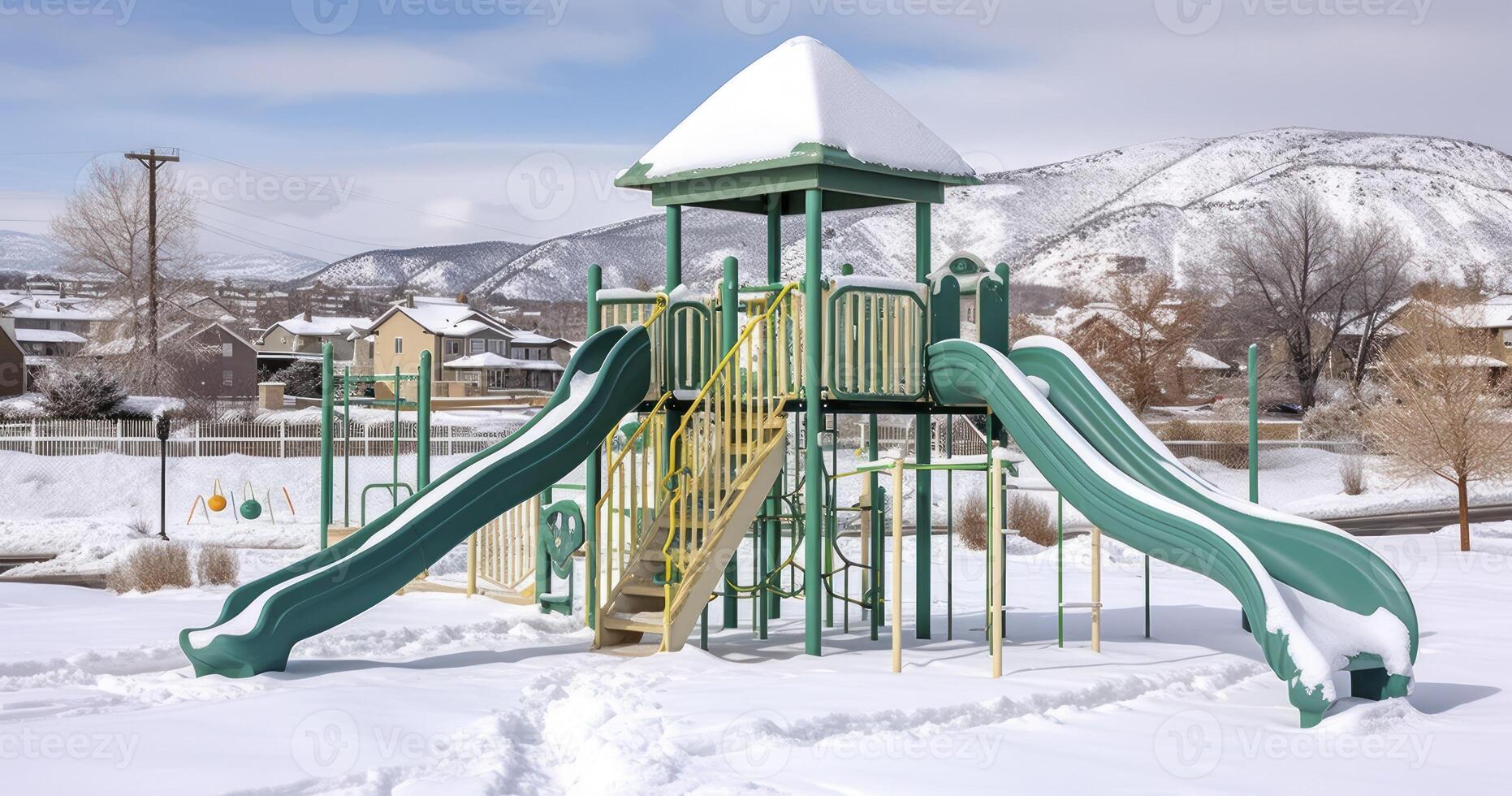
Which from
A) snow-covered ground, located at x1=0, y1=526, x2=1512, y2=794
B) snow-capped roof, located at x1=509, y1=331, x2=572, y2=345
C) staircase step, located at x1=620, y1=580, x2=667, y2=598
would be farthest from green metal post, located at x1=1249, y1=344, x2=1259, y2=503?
snow-capped roof, located at x1=509, y1=331, x2=572, y2=345

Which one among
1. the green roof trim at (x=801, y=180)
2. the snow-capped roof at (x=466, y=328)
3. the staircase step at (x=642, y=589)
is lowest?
the staircase step at (x=642, y=589)

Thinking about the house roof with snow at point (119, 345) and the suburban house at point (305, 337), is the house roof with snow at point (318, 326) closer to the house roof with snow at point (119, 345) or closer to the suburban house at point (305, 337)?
the suburban house at point (305, 337)

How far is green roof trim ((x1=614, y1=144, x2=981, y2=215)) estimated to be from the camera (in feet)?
37.9

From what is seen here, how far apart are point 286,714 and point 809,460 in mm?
4777

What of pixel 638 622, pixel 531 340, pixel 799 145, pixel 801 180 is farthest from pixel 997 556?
pixel 531 340

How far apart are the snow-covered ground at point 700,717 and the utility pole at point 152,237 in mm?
37788

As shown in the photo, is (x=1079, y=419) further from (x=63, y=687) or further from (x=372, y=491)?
(x=372, y=491)

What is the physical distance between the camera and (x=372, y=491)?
31.1 metres

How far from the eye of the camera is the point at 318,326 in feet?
306

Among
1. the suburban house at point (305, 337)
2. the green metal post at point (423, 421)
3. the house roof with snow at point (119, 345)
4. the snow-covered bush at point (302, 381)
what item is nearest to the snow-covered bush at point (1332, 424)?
the green metal post at point (423, 421)

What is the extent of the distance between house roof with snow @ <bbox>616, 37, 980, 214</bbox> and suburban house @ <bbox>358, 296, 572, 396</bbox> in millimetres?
63814

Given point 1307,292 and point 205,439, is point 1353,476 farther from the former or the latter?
point 205,439

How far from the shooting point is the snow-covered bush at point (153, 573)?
1588 centimetres

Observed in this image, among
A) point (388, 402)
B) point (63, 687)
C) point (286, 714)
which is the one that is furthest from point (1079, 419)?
point (388, 402)
